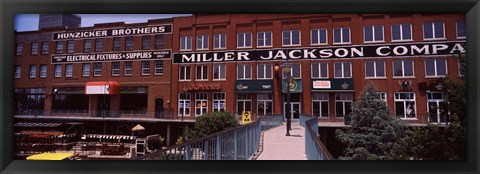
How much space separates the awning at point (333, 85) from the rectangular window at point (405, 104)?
2880mm

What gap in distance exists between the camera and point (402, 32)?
64.8ft

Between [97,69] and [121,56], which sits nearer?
[121,56]

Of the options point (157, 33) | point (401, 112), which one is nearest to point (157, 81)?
point (157, 33)

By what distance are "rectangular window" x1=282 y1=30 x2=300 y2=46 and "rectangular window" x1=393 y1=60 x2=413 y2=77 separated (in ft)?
21.4

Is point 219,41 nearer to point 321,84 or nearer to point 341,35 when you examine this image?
point 321,84

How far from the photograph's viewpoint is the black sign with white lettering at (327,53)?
64.1 feet

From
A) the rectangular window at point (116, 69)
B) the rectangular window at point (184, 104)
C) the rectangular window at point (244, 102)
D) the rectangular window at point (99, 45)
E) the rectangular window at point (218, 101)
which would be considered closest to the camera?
the rectangular window at point (244, 102)

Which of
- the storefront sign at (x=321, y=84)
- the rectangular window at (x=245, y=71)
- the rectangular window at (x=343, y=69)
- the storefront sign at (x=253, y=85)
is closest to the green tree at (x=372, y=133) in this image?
the rectangular window at (x=343, y=69)

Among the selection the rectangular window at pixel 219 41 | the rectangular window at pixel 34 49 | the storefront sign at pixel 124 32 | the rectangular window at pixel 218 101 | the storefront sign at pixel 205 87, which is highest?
the storefront sign at pixel 124 32

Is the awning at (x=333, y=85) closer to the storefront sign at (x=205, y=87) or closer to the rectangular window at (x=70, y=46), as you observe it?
the storefront sign at (x=205, y=87)

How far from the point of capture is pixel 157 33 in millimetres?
24312

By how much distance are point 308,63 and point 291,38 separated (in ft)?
7.15

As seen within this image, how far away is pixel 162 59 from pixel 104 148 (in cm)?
916

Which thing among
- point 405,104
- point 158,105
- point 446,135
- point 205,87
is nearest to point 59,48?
point 158,105
